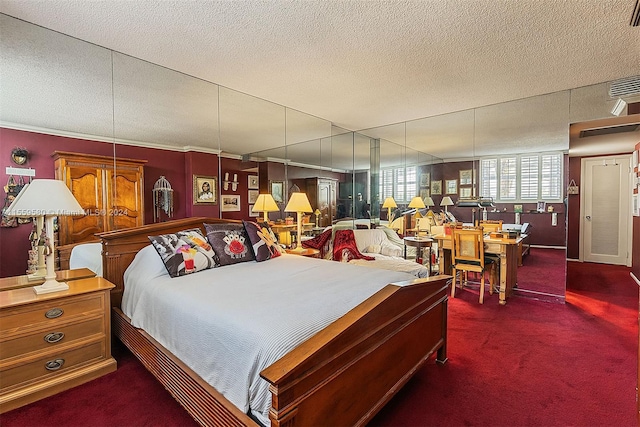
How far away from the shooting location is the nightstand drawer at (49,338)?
176cm

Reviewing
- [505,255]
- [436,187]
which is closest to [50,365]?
[505,255]

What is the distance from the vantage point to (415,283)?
1888 mm

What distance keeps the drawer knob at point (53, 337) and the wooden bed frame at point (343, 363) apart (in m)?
0.40

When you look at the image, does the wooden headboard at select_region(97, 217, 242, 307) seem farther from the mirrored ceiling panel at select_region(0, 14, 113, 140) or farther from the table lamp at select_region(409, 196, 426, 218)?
the table lamp at select_region(409, 196, 426, 218)

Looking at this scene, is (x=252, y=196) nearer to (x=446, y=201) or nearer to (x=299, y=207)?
(x=299, y=207)

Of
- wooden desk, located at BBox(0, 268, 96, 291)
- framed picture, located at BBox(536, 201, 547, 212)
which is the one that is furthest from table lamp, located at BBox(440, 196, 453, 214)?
wooden desk, located at BBox(0, 268, 96, 291)

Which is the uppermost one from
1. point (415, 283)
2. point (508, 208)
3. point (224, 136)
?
point (224, 136)

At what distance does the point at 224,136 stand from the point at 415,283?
2.64m

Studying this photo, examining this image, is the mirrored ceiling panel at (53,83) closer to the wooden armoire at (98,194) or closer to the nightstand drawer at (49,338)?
the wooden armoire at (98,194)

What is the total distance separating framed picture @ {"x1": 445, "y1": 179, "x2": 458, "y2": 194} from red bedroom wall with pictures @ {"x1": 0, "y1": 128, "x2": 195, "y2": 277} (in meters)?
3.60

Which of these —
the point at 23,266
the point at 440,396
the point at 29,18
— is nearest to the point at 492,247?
the point at 440,396

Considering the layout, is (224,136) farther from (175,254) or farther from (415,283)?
(415,283)

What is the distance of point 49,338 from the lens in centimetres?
190

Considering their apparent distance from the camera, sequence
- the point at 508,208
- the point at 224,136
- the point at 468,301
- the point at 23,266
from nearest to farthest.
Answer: the point at 23,266, the point at 224,136, the point at 468,301, the point at 508,208
